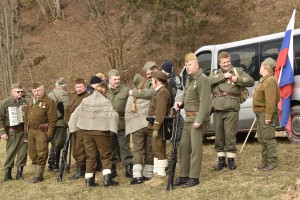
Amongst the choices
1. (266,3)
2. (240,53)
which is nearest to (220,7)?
(266,3)

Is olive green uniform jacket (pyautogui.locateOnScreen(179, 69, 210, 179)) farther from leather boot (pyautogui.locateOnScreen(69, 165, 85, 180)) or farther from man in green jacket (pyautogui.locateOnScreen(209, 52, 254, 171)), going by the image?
leather boot (pyautogui.locateOnScreen(69, 165, 85, 180))

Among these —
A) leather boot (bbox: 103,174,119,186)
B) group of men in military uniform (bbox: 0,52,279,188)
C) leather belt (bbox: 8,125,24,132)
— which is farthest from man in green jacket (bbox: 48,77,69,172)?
leather boot (bbox: 103,174,119,186)

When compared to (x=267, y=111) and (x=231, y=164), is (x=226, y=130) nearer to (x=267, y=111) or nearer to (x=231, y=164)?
(x=231, y=164)

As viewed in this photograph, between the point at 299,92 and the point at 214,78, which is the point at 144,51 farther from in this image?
the point at 214,78

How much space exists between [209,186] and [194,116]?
1059mm

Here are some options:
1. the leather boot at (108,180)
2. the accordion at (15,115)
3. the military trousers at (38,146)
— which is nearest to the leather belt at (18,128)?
the accordion at (15,115)

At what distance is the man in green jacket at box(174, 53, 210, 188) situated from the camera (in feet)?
25.1

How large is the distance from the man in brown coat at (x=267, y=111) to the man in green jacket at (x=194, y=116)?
1085mm

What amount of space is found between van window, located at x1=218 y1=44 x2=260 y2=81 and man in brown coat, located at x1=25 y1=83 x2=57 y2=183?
15.2 ft

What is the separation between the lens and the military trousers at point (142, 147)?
344 inches

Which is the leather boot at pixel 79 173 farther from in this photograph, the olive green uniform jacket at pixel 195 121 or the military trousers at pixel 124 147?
the olive green uniform jacket at pixel 195 121

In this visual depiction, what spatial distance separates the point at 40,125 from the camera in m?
9.70

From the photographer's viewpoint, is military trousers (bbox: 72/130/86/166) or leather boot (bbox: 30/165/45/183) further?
leather boot (bbox: 30/165/45/183)

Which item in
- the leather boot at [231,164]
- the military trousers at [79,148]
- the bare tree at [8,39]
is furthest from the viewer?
the bare tree at [8,39]
